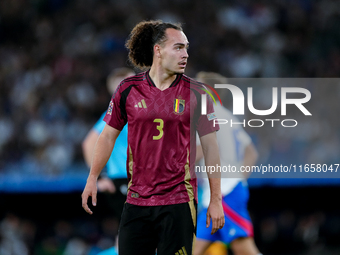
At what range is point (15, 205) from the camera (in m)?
5.93

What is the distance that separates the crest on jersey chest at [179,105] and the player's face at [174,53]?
193 millimetres

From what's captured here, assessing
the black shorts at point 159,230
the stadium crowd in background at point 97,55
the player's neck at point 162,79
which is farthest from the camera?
the stadium crowd in background at point 97,55

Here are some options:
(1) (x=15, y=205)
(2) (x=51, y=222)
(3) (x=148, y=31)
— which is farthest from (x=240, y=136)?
(1) (x=15, y=205)

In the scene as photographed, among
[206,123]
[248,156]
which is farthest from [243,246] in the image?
[206,123]

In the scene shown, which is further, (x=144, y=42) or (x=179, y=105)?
(x=144, y=42)

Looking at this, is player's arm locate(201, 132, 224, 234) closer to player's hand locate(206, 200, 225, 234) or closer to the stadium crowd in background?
player's hand locate(206, 200, 225, 234)

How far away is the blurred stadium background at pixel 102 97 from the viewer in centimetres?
586

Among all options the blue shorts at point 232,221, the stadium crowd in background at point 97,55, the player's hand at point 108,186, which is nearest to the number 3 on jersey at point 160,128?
the blue shorts at point 232,221

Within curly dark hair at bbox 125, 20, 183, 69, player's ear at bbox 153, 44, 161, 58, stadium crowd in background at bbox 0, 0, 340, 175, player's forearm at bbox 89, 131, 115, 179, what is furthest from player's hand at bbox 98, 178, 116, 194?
stadium crowd in background at bbox 0, 0, 340, 175

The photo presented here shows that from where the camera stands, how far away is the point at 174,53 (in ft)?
9.82

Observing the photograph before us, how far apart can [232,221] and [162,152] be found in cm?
165

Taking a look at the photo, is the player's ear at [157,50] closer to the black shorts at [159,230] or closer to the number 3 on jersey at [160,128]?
the number 3 on jersey at [160,128]

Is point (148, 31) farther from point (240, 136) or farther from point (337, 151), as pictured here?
point (337, 151)

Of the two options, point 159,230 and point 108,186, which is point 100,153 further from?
point 108,186
